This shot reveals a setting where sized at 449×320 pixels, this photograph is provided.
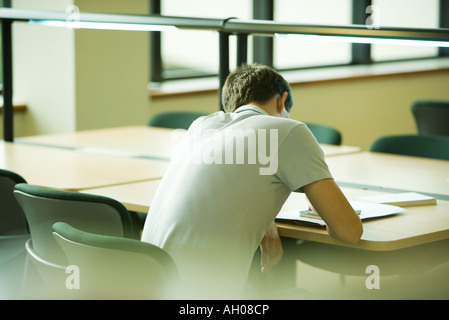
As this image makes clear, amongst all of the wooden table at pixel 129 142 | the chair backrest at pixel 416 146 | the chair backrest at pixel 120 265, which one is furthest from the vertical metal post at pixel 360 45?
the chair backrest at pixel 120 265

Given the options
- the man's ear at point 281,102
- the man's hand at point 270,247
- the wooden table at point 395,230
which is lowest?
the man's hand at point 270,247

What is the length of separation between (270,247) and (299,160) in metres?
0.31

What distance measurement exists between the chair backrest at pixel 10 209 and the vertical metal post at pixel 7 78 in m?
1.00

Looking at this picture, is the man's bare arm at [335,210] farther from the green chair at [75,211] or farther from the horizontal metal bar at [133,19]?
the horizontal metal bar at [133,19]

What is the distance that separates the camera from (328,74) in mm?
6426

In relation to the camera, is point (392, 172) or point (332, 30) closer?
point (332, 30)

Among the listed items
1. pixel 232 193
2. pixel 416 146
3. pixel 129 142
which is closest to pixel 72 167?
pixel 129 142

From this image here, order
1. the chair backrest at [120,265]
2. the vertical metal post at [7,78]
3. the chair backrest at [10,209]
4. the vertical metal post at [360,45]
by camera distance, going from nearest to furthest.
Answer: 1. the chair backrest at [120,265]
2. the chair backrest at [10,209]
3. the vertical metal post at [7,78]
4. the vertical metal post at [360,45]

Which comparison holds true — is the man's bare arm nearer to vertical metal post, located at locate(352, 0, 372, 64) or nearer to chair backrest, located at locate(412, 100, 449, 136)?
chair backrest, located at locate(412, 100, 449, 136)

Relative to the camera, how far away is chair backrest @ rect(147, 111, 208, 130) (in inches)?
161

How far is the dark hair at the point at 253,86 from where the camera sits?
81.4 inches

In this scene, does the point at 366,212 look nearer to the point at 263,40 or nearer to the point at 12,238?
the point at 12,238

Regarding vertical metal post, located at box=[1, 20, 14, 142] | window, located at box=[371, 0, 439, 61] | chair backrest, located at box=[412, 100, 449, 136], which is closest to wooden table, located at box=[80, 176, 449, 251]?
vertical metal post, located at box=[1, 20, 14, 142]
